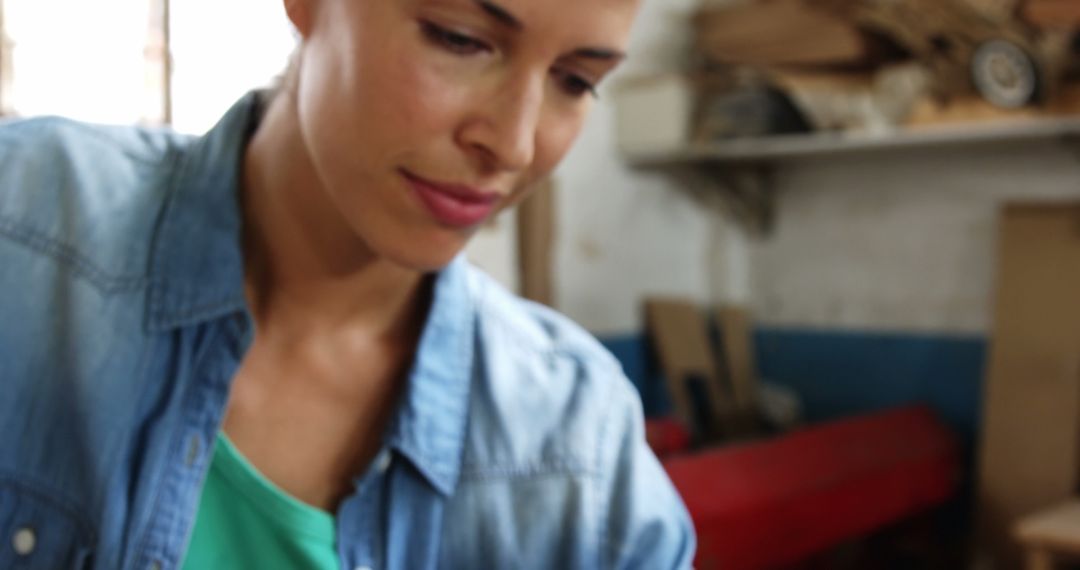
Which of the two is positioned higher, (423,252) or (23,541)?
(423,252)

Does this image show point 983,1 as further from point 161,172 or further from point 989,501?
point 161,172

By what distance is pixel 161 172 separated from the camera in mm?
963

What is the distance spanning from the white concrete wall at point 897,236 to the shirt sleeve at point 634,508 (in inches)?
94.0

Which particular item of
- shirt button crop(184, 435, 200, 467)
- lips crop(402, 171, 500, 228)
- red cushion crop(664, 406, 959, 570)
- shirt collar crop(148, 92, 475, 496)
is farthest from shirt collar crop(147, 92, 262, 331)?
red cushion crop(664, 406, 959, 570)

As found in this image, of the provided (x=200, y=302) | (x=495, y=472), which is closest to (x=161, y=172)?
(x=200, y=302)

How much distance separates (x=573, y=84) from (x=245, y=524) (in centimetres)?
49

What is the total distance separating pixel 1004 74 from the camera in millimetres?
2607

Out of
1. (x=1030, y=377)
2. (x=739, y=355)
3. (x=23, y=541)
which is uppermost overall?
(x=23, y=541)

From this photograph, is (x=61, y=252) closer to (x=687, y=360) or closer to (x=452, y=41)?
(x=452, y=41)

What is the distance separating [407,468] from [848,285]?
2680mm

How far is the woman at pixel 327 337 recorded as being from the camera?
0.80m

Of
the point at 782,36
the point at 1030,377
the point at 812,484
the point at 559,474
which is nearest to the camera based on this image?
the point at 559,474

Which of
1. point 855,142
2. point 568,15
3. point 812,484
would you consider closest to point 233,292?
point 568,15

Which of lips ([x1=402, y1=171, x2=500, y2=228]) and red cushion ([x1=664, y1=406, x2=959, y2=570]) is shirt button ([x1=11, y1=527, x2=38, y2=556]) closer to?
lips ([x1=402, y1=171, x2=500, y2=228])
